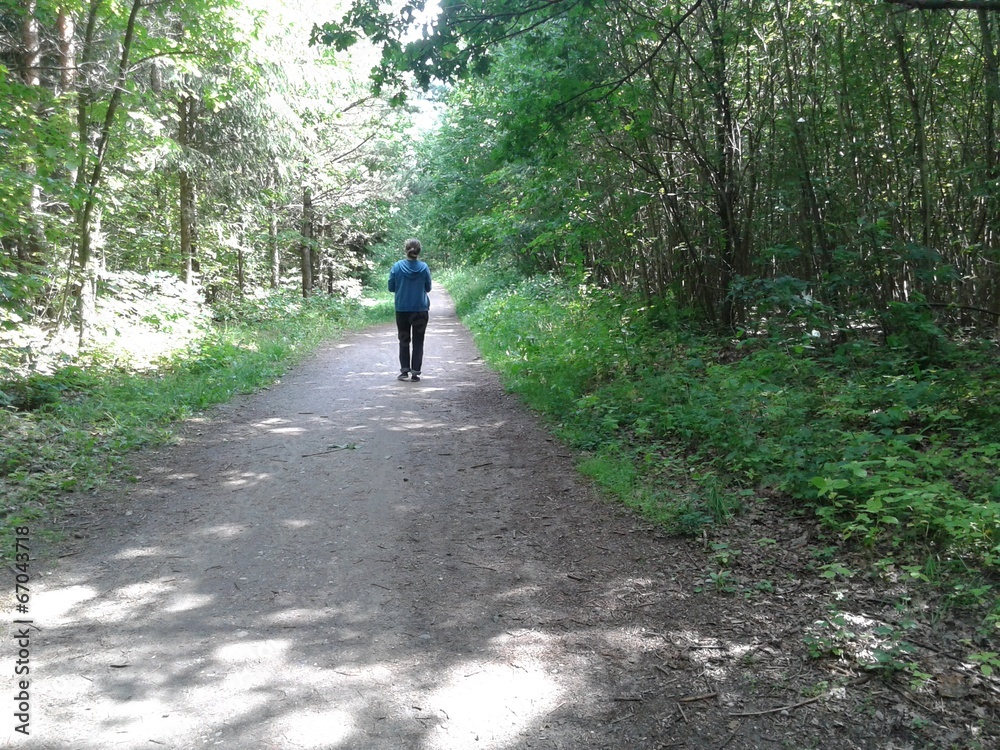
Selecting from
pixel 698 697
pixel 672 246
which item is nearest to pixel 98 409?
pixel 698 697

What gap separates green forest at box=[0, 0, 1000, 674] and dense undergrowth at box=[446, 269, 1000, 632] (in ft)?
0.10

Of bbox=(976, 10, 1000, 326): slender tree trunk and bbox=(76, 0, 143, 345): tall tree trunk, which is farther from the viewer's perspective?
bbox=(76, 0, 143, 345): tall tree trunk

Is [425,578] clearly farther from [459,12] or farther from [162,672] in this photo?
[459,12]

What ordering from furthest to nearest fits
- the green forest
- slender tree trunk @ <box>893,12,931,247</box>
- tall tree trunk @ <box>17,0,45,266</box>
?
tall tree trunk @ <box>17,0,45,266</box> → slender tree trunk @ <box>893,12,931,247</box> → the green forest

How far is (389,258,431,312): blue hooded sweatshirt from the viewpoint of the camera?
395 inches

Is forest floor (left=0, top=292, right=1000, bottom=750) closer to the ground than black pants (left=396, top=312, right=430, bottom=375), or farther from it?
closer to the ground

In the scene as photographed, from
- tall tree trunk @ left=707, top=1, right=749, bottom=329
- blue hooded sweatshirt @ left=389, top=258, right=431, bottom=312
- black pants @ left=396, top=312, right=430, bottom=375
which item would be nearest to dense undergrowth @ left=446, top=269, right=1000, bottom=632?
tall tree trunk @ left=707, top=1, right=749, bottom=329

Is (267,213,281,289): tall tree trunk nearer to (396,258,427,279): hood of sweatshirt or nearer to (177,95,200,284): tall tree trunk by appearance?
(177,95,200,284): tall tree trunk

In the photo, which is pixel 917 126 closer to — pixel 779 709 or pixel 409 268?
pixel 409 268

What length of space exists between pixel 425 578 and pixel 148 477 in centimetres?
319

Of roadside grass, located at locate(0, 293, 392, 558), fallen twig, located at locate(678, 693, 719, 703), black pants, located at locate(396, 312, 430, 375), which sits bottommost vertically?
fallen twig, located at locate(678, 693, 719, 703)

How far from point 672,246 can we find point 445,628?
27.9 ft

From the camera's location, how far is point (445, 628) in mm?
3570

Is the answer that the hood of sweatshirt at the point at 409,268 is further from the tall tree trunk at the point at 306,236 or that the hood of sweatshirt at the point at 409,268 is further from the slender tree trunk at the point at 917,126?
the tall tree trunk at the point at 306,236
